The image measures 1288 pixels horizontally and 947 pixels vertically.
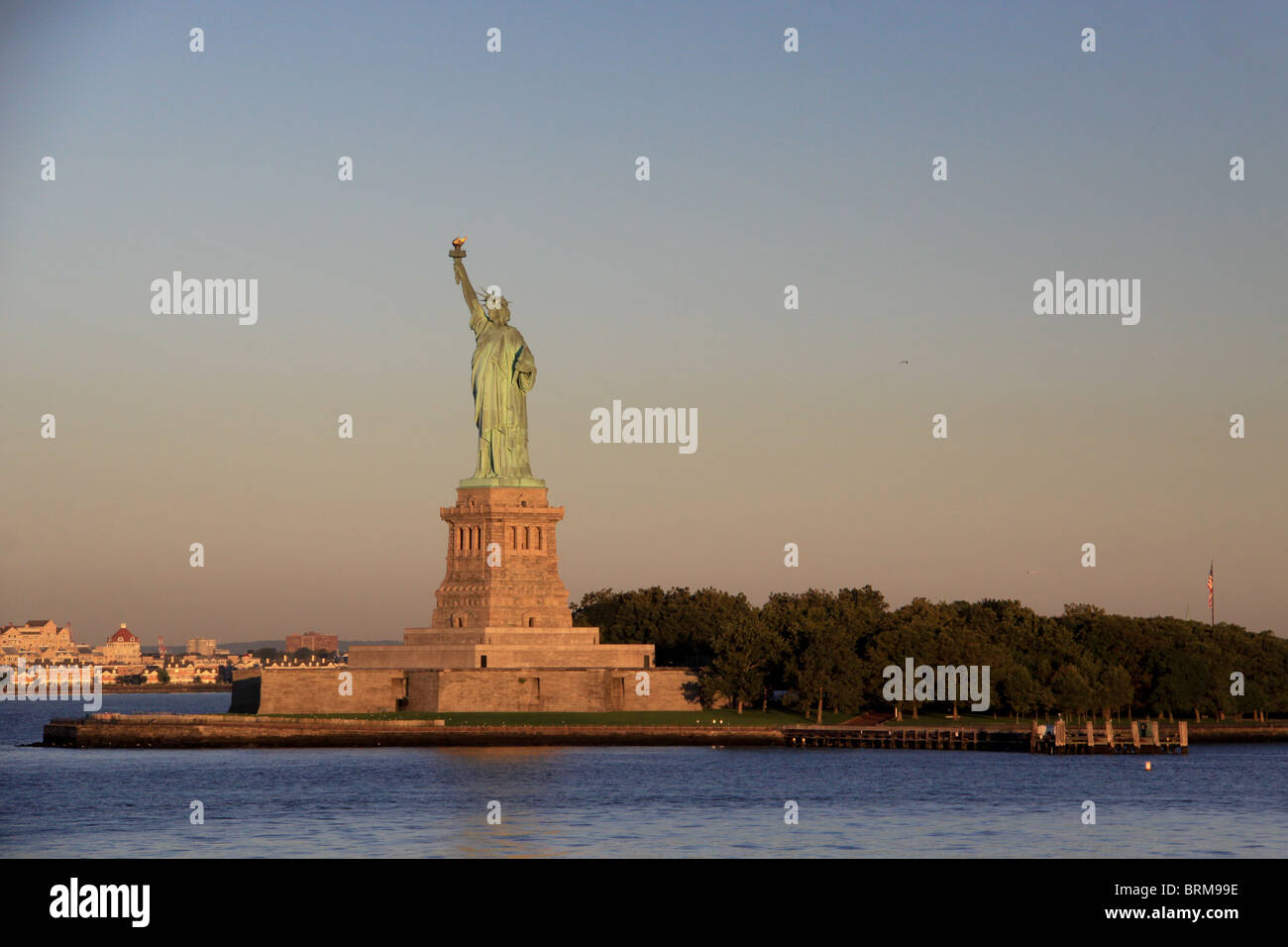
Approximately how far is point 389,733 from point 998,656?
32812mm

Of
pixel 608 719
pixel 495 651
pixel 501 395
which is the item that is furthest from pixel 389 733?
pixel 501 395

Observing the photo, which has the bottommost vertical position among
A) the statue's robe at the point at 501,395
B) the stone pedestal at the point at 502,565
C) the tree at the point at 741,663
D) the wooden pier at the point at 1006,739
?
the wooden pier at the point at 1006,739

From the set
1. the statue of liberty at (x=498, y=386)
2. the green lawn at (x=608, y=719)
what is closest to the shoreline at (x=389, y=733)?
the green lawn at (x=608, y=719)

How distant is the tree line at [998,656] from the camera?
4006 inches

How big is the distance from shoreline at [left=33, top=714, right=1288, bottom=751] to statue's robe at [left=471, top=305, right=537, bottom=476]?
1475cm

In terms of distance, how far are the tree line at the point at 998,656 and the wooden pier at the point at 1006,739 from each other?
220 inches

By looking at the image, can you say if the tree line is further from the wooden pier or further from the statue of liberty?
the statue of liberty

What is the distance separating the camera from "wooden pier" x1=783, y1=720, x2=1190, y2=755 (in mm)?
90938

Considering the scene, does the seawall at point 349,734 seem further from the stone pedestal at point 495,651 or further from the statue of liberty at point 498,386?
the statue of liberty at point 498,386
